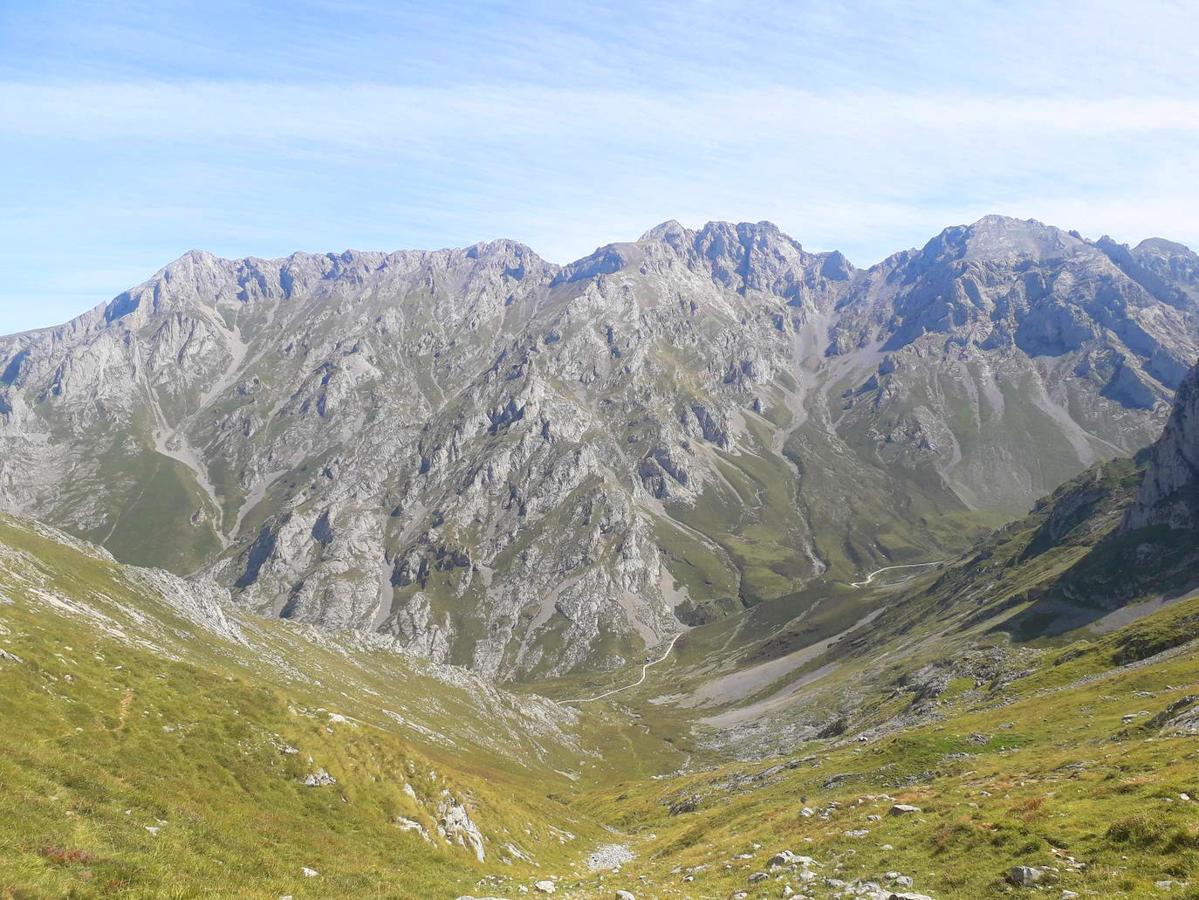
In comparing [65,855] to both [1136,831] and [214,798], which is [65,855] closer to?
[214,798]

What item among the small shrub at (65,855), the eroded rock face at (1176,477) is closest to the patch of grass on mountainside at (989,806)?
the small shrub at (65,855)

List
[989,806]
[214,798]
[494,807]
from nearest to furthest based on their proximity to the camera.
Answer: [214,798] → [989,806] → [494,807]

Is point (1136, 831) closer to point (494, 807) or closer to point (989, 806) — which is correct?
point (989, 806)

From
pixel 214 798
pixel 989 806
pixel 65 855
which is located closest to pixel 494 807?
pixel 214 798

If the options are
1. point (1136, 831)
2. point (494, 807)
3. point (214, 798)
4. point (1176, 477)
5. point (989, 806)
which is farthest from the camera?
point (1176, 477)

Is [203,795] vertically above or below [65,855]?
below

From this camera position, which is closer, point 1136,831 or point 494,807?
point 1136,831

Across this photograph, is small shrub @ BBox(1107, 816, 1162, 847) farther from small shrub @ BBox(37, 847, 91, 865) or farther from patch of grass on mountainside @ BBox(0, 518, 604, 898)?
small shrub @ BBox(37, 847, 91, 865)

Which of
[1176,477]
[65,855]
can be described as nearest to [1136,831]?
[65,855]

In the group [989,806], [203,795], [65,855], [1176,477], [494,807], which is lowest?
[494,807]

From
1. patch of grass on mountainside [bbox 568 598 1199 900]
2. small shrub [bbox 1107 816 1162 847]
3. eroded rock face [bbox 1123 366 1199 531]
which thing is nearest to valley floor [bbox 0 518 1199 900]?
small shrub [bbox 1107 816 1162 847]

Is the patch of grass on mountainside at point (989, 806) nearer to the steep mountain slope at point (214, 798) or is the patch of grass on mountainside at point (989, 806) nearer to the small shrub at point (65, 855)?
the steep mountain slope at point (214, 798)

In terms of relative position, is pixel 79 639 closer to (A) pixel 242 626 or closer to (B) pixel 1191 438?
(A) pixel 242 626

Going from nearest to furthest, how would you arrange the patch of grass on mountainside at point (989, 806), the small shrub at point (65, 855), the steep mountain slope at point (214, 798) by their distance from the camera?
the small shrub at point (65, 855)
the steep mountain slope at point (214, 798)
the patch of grass on mountainside at point (989, 806)
